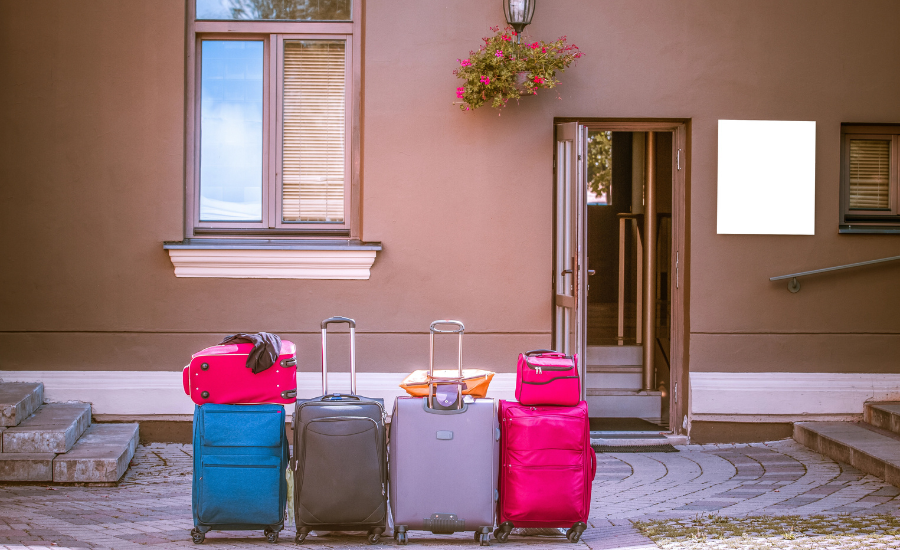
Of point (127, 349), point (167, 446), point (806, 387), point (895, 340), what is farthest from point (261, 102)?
point (895, 340)

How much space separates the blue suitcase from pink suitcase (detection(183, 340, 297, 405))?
0.06 m

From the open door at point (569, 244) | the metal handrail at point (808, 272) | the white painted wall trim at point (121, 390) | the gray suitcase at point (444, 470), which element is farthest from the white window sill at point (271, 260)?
the metal handrail at point (808, 272)

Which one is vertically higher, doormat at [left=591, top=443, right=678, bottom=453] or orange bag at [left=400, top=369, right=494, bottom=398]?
orange bag at [left=400, top=369, right=494, bottom=398]

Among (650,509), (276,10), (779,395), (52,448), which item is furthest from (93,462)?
(779,395)

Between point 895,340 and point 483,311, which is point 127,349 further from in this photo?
point 895,340

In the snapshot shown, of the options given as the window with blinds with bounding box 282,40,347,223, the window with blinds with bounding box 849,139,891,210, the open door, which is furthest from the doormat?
the window with blinds with bounding box 282,40,347,223

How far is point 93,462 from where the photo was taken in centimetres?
530

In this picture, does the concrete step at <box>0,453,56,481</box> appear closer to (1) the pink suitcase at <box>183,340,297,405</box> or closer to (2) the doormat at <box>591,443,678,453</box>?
(1) the pink suitcase at <box>183,340,297,405</box>

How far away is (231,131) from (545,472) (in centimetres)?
397

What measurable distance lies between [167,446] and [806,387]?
5.18m

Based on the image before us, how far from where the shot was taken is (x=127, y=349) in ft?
21.0

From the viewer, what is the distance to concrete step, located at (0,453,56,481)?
5.29 meters

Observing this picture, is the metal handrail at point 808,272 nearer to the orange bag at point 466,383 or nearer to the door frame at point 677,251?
the door frame at point 677,251

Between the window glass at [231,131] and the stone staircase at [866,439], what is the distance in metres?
4.80
